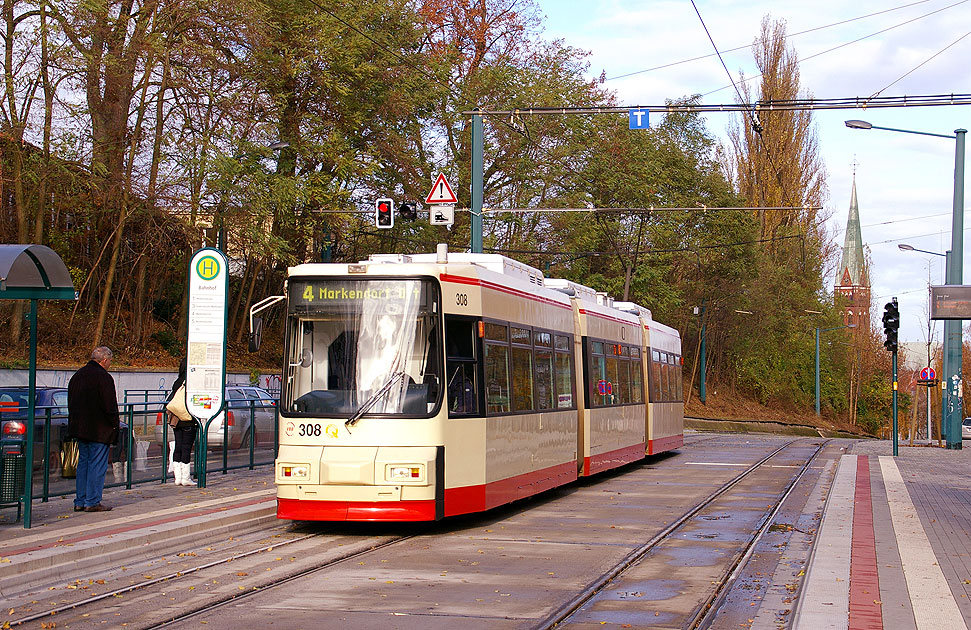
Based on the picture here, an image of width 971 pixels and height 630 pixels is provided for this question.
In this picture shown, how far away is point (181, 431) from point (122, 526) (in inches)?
170

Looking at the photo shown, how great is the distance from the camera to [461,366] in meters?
13.5

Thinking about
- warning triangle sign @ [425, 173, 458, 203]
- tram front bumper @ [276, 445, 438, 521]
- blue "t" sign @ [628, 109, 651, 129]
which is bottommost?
tram front bumper @ [276, 445, 438, 521]

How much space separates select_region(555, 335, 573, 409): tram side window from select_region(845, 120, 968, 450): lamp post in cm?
1909

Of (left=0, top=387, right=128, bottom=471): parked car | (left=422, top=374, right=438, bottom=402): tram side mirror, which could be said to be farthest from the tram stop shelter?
(left=422, top=374, right=438, bottom=402): tram side mirror

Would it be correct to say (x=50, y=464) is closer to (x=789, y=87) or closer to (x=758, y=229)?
(x=758, y=229)

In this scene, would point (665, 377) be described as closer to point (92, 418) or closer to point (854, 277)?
point (92, 418)

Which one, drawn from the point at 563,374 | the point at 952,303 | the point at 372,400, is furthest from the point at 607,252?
the point at 372,400

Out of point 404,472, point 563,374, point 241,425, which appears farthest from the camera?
point 241,425

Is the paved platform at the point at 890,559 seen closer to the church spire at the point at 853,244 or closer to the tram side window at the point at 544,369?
the tram side window at the point at 544,369

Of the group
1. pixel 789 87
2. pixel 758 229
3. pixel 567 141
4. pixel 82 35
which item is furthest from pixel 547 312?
pixel 789 87

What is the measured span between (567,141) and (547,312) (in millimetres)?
27790

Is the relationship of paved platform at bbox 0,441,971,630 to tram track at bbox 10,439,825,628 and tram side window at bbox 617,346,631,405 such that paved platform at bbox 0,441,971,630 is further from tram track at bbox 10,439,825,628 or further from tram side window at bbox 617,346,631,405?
tram side window at bbox 617,346,631,405

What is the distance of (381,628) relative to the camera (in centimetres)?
788

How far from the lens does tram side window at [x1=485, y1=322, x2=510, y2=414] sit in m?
14.1
